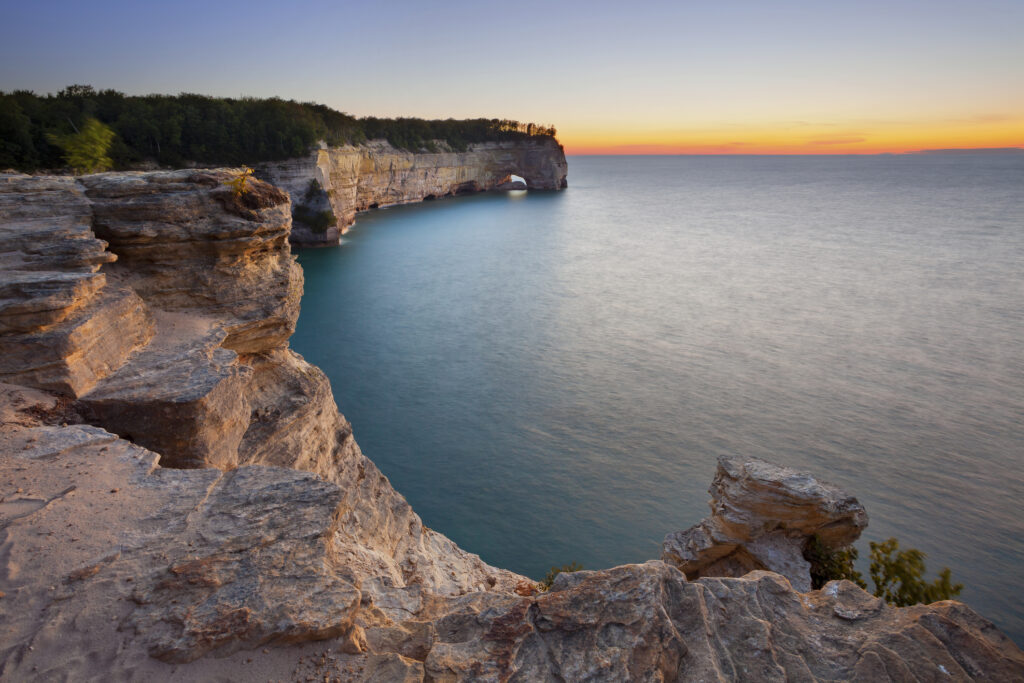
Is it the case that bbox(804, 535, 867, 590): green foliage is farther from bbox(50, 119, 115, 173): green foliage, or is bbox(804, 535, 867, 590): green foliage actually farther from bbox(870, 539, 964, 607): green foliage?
bbox(50, 119, 115, 173): green foliage

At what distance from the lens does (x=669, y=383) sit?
25.9 meters

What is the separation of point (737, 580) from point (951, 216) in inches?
3648

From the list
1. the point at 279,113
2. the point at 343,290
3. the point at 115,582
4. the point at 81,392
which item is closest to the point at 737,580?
the point at 115,582

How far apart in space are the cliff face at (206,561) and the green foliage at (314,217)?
4343 centimetres

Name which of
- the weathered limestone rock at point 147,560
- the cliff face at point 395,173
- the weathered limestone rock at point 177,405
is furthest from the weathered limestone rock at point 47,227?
the cliff face at point 395,173

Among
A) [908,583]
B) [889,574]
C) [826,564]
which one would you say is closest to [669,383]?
[889,574]

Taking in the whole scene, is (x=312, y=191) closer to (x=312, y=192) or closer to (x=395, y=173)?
(x=312, y=192)

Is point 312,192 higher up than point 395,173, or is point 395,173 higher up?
point 395,173

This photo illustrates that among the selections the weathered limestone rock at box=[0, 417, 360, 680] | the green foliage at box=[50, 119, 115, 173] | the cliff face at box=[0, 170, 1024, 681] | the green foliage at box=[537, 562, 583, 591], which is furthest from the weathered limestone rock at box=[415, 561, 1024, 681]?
the green foliage at box=[50, 119, 115, 173]

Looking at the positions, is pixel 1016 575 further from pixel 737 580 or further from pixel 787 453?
pixel 737 580

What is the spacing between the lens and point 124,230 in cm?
991

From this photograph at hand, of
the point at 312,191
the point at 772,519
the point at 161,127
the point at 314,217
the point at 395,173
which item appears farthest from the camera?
the point at 395,173

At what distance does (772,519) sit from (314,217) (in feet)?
166

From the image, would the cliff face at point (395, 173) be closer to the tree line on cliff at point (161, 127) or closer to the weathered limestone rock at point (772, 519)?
the tree line on cliff at point (161, 127)
